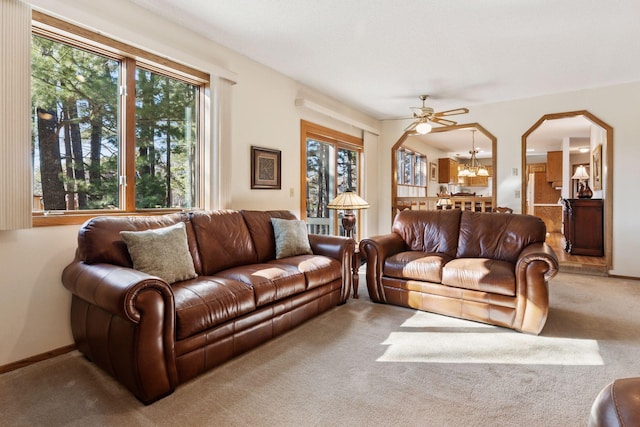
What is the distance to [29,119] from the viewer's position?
218 cm

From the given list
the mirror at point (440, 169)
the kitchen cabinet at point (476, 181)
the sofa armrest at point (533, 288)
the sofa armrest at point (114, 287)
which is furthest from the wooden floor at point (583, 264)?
the kitchen cabinet at point (476, 181)

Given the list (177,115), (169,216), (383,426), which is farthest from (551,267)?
(177,115)

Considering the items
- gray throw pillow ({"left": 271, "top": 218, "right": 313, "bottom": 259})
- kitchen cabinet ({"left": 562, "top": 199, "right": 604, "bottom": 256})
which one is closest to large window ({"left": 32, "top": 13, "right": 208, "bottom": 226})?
gray throw pillow ({"left": 271, "top": 218, "right": 313, "bottom": 259})

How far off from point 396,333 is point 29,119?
2940mm

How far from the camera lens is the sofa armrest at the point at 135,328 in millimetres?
1709

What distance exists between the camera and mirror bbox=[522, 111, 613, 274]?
15.8 ft

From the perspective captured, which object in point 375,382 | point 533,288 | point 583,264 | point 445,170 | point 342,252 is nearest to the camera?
point 375,382

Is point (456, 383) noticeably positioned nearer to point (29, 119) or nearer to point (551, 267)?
point (551, 267)

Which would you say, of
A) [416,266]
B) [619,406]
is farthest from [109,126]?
[619,406]

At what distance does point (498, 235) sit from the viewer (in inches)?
136

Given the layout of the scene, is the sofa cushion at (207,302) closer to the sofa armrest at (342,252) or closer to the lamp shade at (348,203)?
the sofa armrest at (342,252)

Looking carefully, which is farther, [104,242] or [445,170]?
[445,170]

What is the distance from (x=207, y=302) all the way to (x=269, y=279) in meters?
0.55

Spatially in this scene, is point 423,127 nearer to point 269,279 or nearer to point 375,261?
point 375,261
